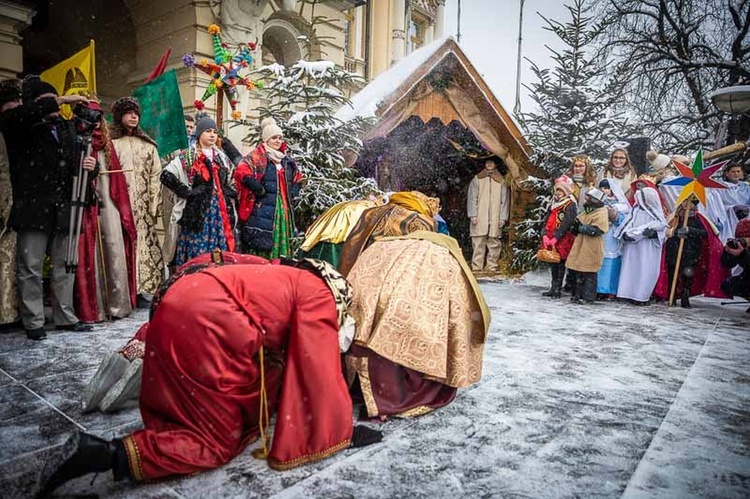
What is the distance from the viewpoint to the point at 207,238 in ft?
15.3

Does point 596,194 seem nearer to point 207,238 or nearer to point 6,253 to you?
point 207,238

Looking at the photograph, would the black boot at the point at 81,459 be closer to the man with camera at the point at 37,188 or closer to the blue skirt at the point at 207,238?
the man with camera at the point at 37,188

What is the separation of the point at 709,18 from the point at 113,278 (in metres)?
15.4

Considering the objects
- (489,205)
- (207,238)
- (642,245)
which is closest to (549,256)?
(642,245)

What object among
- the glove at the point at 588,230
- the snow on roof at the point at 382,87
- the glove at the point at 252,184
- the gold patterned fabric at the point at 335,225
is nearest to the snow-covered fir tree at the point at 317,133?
the snow on roof at the point at 382,87

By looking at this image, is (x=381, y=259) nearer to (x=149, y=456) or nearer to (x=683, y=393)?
(x=149, y=456)

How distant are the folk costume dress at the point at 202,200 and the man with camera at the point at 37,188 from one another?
0.89m

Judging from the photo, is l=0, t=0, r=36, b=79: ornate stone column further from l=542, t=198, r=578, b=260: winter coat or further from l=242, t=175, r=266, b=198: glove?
l=542, t=198, r=578, b=260: winter coat

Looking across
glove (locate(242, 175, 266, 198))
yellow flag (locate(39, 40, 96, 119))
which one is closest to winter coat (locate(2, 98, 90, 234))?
yellow flag (locate(39, 40, 96, 119))

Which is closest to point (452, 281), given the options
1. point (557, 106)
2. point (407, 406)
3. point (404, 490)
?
point (407, 406)

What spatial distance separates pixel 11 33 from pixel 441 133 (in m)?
7.19

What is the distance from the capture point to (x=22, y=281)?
3.78 meters

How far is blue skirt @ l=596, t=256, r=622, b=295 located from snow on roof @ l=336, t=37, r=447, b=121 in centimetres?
406

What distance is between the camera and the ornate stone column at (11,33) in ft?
21.9
